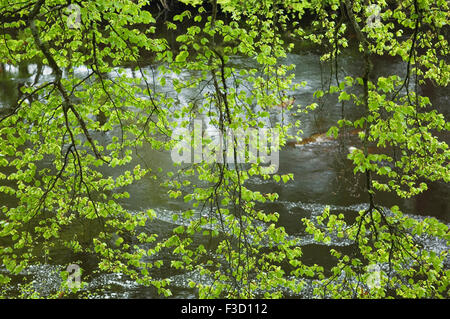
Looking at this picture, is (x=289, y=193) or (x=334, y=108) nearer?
(x=289, y=193)

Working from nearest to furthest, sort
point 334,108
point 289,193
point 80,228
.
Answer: point 80,228, point 289,193, point 334,108

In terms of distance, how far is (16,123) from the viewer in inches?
173

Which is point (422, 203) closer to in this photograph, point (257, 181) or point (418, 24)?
point (257, 181)

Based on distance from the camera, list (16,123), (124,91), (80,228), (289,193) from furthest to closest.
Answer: (289,193), (80,228), (124,91), (16,123)

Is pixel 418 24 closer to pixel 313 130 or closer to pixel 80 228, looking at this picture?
pixel 80 228

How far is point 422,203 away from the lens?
10445 mm

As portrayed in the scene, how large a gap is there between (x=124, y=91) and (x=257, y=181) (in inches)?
280

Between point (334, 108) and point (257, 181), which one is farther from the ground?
point (334, 108)
